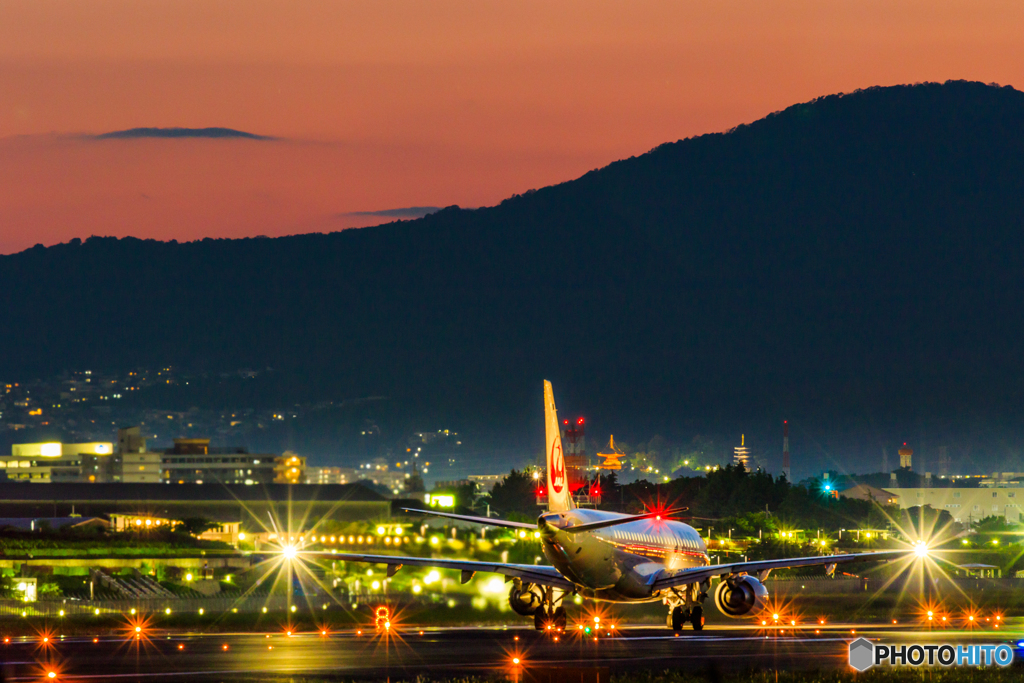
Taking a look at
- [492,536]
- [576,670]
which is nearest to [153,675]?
[576,670]

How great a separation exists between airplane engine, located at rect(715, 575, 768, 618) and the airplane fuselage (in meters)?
2.72

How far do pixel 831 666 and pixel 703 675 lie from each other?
5.48m

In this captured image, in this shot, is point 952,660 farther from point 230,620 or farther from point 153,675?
point 230,620

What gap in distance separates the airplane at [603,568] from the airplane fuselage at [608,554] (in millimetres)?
37

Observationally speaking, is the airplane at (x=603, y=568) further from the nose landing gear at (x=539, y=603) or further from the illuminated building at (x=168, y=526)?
the illuminated building at (x=168, y=526)

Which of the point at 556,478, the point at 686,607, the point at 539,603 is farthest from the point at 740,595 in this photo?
the point at 556,478

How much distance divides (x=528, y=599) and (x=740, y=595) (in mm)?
8648

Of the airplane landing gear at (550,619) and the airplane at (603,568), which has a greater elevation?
the airplane at (603,568)

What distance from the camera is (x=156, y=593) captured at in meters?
90.6

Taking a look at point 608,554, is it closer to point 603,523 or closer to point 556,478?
point 556,478

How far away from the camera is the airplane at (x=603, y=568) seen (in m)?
52.6

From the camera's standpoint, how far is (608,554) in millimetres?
53781

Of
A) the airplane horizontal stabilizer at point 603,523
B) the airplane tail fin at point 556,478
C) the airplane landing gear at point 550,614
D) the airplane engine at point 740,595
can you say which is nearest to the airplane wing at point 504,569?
the airplane landing gear at point 550,614

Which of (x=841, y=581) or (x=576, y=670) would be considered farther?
(x=841, y=581)
